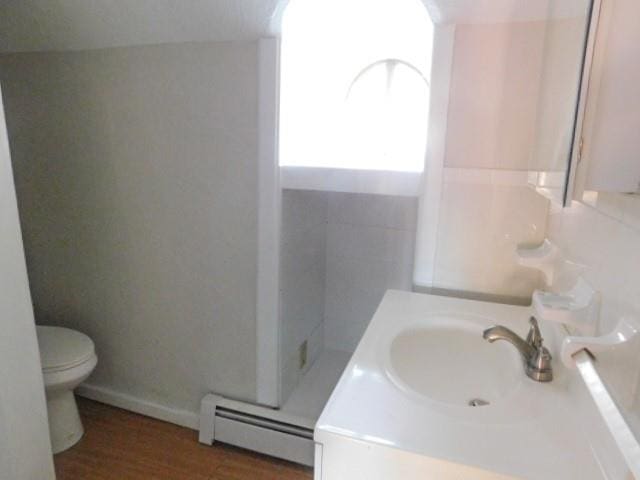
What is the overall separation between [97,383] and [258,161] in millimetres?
1495

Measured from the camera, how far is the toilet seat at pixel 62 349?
1779mm

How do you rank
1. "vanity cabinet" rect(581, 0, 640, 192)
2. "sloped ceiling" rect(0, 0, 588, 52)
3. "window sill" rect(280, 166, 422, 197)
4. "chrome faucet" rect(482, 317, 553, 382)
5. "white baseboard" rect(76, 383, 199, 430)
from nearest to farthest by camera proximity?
"vanity cabinet" rect(581, 0, 640, 192) < "chrome faucet" rect(482, 317, 553, 382) < "sloped ceiling" rect(0, 0, 588, 52) < "window sill" rect(280, 166, 422, 197) < "white baseboard" rect(76, 383, 199, 430)

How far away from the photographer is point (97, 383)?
2.19 m

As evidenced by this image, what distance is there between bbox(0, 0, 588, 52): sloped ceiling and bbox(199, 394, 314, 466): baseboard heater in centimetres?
156

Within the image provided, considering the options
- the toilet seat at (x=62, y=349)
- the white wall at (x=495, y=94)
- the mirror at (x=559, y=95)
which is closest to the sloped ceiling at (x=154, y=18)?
the white wall at (x=495, y=94)

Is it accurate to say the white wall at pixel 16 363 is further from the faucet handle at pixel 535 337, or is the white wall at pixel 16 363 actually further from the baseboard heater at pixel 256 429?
the faucet handle at pixel 535 337

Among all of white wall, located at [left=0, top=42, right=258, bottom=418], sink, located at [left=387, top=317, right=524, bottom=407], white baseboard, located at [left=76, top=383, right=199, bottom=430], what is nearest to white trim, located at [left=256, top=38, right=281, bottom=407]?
white wall, located at [left=0, top=42, right=258, bottom=418]

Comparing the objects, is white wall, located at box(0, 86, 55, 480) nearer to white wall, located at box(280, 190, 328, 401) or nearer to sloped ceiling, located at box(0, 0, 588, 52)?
sloped ceiling, located at box(0, 0, 588, 52)

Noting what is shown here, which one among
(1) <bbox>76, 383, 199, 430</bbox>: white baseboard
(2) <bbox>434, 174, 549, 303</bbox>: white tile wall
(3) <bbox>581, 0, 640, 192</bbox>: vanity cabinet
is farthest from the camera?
(1) <bbox>76, 383, 199, 430</bbox>: white baseboard

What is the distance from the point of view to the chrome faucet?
0.98m

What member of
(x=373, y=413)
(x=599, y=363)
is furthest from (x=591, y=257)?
(x=373, y=413)

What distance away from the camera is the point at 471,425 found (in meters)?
0.83

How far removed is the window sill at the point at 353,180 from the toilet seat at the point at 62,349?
3.84 ft

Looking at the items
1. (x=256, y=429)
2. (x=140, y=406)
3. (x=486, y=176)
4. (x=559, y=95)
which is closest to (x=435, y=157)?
(x=486, y=176)
